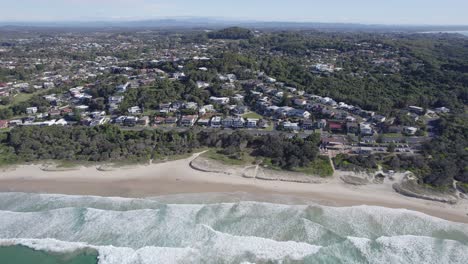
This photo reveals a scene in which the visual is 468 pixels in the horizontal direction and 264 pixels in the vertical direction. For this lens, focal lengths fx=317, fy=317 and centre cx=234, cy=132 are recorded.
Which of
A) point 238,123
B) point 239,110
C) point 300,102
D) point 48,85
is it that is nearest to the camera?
point 238,123

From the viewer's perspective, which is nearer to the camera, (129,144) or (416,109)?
(129,144)

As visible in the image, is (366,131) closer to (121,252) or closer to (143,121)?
(143,121)

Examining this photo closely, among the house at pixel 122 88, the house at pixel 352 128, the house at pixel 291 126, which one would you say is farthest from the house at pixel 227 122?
the house at pixel 122 88

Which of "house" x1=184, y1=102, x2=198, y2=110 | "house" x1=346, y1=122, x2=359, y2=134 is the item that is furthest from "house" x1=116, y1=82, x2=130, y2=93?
"house" x1=346, y1=122, x2=359, y2=134

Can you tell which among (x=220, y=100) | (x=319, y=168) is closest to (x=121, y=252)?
(x=319, y=168)

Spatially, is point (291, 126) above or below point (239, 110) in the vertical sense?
below

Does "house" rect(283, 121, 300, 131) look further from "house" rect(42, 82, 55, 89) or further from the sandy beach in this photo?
"house" rect(42, 82, 55, 89)

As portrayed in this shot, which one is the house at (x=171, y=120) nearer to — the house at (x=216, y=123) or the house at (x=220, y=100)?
the house at (x=216, y=123)
